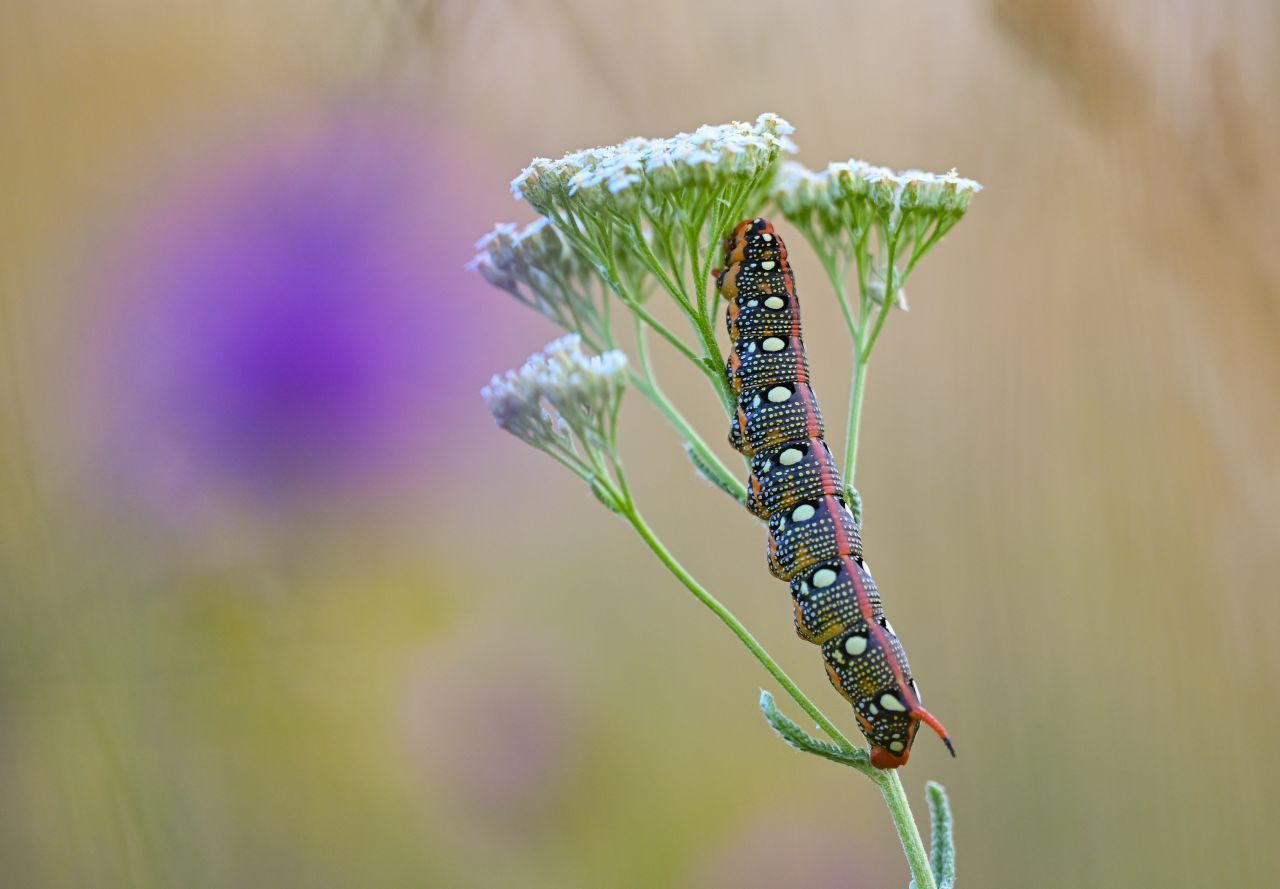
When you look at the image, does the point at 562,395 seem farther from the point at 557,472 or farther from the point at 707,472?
the point at 557,472

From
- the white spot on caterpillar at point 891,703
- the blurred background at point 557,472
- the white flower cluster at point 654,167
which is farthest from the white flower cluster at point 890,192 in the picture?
the blurred background at point 557,472

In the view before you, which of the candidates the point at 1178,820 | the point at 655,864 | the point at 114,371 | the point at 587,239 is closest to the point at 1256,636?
the point at 1178,820

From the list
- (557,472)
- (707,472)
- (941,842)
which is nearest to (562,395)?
(707,472)

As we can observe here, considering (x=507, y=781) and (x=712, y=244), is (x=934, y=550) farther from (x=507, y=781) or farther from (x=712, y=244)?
(x=712, y=244)

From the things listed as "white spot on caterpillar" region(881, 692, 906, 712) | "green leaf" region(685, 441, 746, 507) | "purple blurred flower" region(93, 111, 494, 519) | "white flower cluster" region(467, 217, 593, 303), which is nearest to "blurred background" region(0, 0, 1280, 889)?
"purple blurred flower" region(93, 111, 494, 519)

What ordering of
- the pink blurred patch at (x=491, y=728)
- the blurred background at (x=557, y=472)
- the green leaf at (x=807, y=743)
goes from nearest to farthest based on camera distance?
1. the green leaf at (x=807, y=743)
2. the blurred background at (x=557, y=472)
3. the pink blurred patch at (x=491, y=728)

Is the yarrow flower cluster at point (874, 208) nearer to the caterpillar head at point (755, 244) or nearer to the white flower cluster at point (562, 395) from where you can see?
the caterpillar head at point (755, 244)

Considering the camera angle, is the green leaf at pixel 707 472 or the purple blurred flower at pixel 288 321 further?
the purple blurred flower at pixel 288 321

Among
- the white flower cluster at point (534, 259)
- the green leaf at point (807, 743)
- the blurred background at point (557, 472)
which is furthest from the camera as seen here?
the blurred background at point (557, 472)
